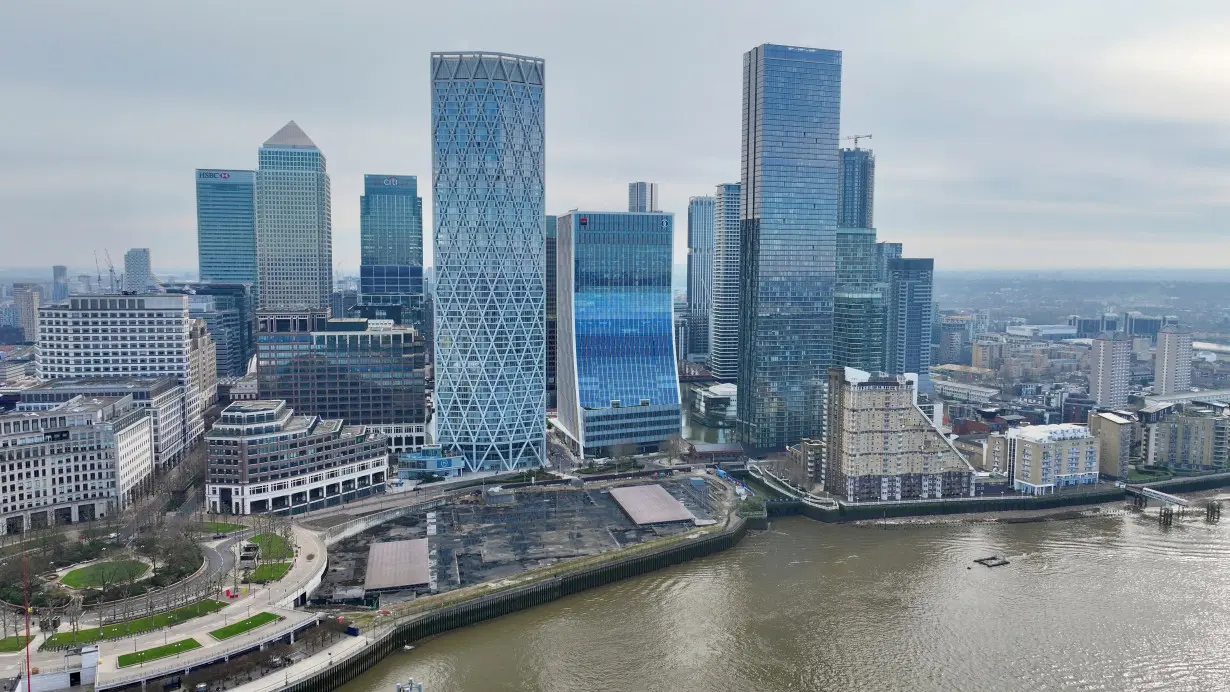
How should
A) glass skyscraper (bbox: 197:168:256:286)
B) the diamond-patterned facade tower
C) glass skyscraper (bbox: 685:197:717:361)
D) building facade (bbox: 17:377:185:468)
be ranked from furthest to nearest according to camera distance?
glass skyscraper (bbox: 685:197:717:361), glass skyscraper (bbox: 197:168:256:286), the diamond-patterned facade tower, building facade (bbox: 17:377:185:468)

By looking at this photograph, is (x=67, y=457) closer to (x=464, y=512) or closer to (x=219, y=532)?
(x=219, y=532)

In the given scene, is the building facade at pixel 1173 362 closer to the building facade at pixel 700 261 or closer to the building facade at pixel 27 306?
the building facade at pixel 700 261

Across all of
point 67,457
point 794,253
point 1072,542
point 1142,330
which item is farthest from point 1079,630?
point 1142,330

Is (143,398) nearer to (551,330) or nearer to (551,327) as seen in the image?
(551,327)

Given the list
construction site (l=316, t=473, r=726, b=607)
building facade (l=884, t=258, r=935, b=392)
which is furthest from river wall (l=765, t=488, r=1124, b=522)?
building facade (l=884, t=258, r=935, b=392)

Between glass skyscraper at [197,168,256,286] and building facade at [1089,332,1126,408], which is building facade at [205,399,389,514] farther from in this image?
glass skyscraper at [197,168,256,286]

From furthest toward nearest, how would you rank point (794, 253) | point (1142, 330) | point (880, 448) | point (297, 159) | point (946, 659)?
point (1142, 330)
point (297, 159)
point (794, 253)
point (880, 448)
point (946, 659)

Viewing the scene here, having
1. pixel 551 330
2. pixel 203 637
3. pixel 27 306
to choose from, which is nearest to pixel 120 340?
pixel 551 330
